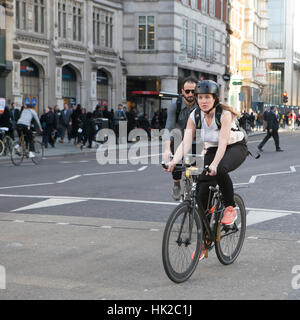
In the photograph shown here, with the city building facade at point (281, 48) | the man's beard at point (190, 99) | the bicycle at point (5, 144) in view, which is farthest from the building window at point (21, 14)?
the city building facade at point (281, 48)

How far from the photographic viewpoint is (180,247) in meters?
5.55

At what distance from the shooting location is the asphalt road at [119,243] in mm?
5375

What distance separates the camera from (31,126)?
1912cm

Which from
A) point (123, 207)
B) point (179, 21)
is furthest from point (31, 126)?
point (179, 21)

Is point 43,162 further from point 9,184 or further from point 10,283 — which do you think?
point 10,283

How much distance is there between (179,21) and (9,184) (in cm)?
3292

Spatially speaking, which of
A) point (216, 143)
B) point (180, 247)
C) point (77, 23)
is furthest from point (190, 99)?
point (77, 23)

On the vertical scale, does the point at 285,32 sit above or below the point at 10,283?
above

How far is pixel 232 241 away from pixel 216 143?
1015mm

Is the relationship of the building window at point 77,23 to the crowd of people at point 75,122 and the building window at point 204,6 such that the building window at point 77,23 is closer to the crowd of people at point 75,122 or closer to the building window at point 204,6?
the crowd of people at point 75,122

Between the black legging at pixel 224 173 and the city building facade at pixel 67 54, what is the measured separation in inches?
1052

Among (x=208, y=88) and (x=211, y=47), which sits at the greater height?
(x=211, y=47)

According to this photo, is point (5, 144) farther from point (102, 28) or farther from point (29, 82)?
point (102, 28)

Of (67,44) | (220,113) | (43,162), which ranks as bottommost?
(43,162)
